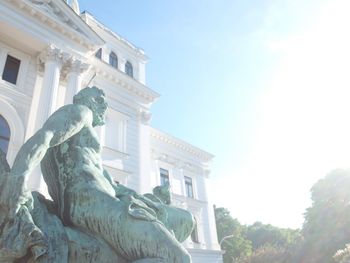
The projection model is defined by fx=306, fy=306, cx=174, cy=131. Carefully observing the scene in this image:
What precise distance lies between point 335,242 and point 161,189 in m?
26.2

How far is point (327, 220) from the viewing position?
88.9 ft

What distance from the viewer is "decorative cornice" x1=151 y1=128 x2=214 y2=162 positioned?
20.9 metres

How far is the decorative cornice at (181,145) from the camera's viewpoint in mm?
20923

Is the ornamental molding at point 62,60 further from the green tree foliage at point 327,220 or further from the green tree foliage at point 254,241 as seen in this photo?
the green tree foliage at point 327,220

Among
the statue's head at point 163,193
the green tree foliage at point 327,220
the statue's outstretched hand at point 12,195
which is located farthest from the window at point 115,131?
the green tree foliage at point 327,220

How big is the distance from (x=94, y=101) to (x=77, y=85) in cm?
1012

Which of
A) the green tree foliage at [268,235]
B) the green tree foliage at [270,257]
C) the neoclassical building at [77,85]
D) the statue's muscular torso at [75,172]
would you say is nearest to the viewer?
the statue's muscular torso at [75,172]

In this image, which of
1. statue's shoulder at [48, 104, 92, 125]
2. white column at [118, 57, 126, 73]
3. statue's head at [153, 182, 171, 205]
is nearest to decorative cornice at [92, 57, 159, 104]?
white column at [118, 57, 126, 73]

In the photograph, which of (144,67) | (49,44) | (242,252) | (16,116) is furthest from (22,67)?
(242,252)

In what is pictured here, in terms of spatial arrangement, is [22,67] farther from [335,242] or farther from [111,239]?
[335,242]

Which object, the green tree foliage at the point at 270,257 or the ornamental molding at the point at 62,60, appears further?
the green tree foliage at the point at 270,257

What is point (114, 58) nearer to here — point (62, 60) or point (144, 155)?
point (62, 60)

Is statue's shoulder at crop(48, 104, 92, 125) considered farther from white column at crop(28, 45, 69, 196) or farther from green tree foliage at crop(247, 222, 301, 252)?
green tree foliage at crop(247, 222, 301, 252)

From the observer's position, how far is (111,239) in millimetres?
1628
